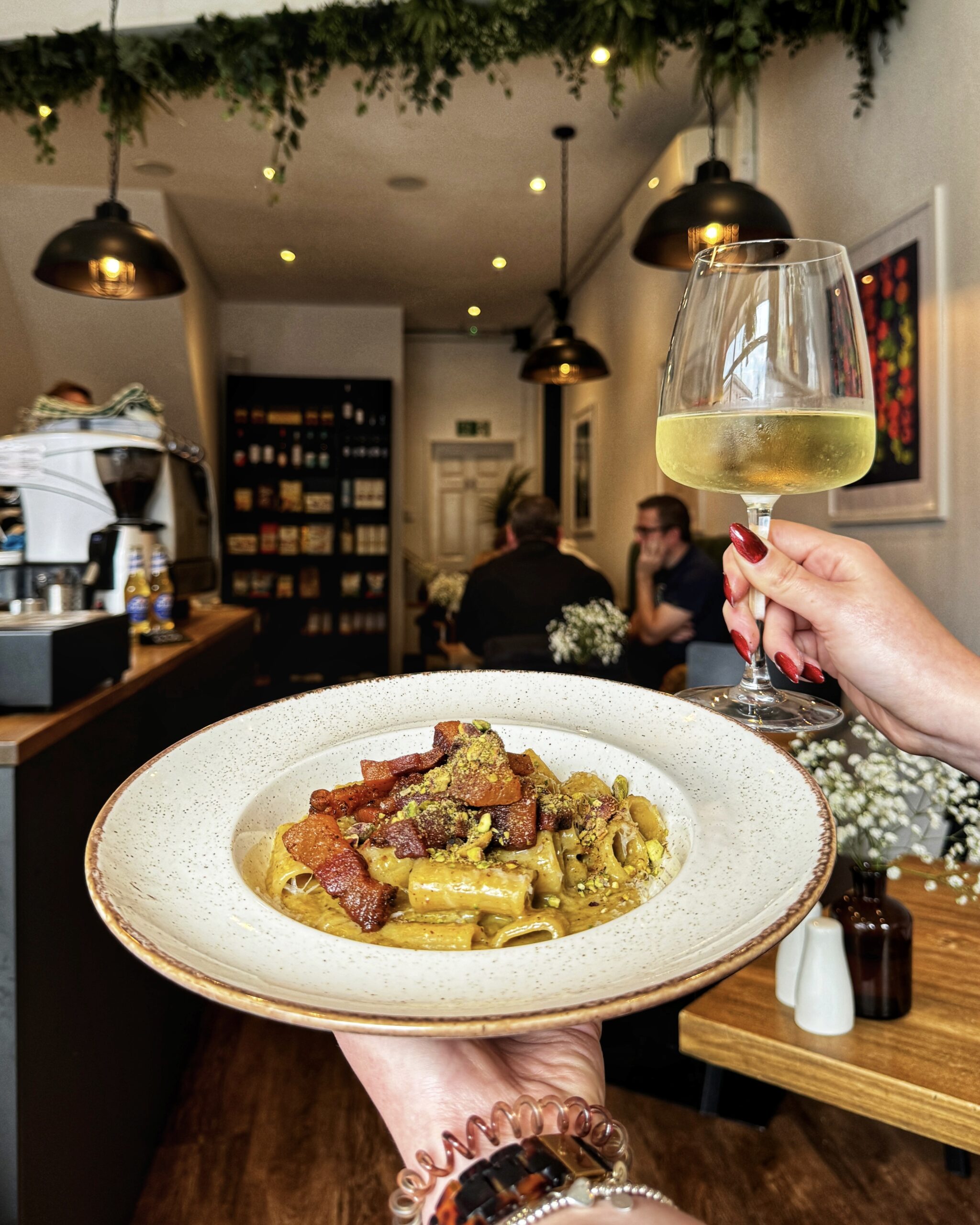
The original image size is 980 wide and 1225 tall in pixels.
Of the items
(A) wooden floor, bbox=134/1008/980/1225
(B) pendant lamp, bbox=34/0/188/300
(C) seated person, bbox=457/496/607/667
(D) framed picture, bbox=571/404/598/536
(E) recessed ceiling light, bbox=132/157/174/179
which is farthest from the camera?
(D) framed picture, bbox=571/404/598/536

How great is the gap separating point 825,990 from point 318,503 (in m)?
7.05

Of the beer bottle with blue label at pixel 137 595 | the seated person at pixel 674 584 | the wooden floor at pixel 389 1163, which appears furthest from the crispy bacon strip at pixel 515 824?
the seated person at pixel 674 584

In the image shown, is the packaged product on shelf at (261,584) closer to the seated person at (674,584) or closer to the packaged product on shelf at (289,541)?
the packaged product on shelf at (289,541)

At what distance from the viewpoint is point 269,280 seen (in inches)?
287

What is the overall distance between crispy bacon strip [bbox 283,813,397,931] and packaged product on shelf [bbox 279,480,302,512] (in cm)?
748

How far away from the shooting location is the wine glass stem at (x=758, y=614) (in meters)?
0.81

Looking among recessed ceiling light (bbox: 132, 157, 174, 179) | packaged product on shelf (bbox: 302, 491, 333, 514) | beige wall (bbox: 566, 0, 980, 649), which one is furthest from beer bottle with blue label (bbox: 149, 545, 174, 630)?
packaged product on shelf (bbox: 302, 491, 333, 514)

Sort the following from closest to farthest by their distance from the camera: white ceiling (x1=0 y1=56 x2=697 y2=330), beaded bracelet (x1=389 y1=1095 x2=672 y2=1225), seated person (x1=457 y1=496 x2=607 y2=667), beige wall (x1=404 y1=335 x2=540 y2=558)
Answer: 1. beaded bracelet (x1=389 y1=1095 x2=672 y2=1225)
2. seated person (x1=457 y1=496 x2=607 y2=667)
3. white ceiling (x1=0 y1=56 x2=697 y2=330)
4. beige wall (x1=404 y1=335 x2=540 y2=558)

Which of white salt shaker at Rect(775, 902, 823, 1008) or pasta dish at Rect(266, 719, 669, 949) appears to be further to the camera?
white salt shaker at Rect(775, 902, 823, 1008)

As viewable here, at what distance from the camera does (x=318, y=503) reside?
311 inches

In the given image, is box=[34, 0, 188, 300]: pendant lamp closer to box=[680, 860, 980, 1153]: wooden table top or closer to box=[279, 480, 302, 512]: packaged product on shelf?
box=[680, 860, 980, 1153]: wooden table top

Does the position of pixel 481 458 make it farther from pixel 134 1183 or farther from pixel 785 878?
pixel 785 878

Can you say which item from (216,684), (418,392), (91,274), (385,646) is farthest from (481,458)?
(216,684)

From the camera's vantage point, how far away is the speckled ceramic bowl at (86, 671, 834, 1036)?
0.39 m
